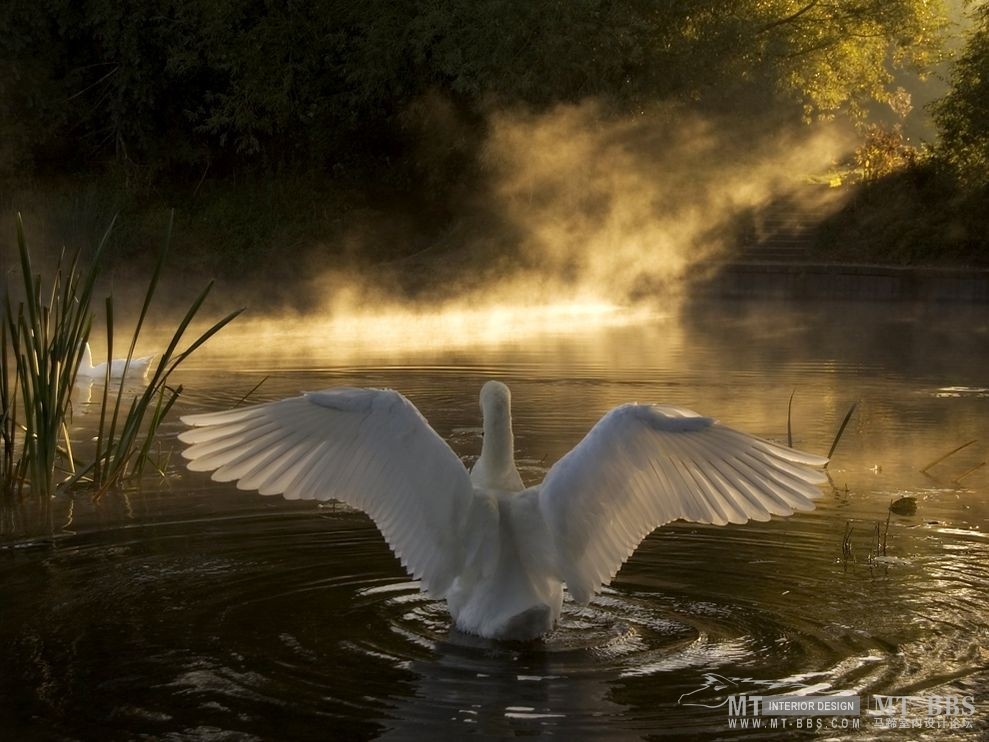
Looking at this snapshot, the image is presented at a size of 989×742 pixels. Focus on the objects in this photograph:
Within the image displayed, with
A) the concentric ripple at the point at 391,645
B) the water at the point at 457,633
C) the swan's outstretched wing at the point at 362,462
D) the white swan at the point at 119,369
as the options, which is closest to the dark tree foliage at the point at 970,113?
the water at the point at 457,633

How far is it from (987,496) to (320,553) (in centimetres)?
412

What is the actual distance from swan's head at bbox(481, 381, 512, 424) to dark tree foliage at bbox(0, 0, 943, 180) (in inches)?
883

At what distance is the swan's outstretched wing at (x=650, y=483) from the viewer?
571cm

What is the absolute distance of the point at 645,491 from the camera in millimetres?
5914

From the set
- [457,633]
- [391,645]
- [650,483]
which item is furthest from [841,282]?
[391,645]

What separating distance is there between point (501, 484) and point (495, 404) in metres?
0.35

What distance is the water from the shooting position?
4.99 m

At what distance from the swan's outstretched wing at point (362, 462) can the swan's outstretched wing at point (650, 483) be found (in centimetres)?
43

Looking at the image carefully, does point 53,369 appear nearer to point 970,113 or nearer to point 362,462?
point 362,462

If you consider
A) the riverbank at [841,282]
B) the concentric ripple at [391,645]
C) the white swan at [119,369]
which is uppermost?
the riverbank at [841,282]

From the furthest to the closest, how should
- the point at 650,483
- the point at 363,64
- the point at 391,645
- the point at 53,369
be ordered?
the point at 363,64
the point at 53,369
the point at 650,483
the point at 391,645

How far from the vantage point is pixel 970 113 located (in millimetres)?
28547

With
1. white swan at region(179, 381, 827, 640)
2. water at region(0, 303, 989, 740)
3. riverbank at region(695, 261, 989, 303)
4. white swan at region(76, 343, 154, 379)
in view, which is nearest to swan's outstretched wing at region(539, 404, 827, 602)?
white swan at region(179, 381, 827, 640)

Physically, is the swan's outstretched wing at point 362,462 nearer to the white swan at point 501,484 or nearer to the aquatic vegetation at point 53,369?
the white swan at point 501,484
